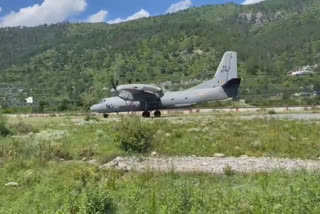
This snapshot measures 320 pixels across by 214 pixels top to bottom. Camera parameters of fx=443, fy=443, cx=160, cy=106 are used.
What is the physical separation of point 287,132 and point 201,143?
560 cm

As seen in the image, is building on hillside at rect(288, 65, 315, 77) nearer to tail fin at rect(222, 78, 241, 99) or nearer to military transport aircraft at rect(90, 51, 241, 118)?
military transport aircraft at rect(90, 51, 241, 118)

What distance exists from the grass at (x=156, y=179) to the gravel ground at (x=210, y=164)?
0.89 m

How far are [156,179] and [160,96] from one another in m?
29.9

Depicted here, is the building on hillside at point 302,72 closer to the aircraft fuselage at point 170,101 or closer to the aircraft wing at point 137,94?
the aircraft fuselage at point 170,101

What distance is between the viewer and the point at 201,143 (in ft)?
60.0

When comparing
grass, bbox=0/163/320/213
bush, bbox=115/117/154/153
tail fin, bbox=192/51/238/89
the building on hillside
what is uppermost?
the building on hillside

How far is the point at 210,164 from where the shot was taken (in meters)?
14.1

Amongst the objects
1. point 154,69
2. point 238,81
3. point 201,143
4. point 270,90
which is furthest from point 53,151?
point 154,69

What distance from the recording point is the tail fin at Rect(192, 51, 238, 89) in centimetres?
4209

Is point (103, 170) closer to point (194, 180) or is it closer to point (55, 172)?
point (55, 172)

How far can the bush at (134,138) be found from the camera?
17641mm

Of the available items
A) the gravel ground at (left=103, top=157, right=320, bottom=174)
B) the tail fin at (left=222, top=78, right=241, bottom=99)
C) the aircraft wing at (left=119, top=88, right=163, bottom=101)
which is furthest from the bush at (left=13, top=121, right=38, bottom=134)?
the tail fin at (left=222, top=78, right=241, bottom=99)

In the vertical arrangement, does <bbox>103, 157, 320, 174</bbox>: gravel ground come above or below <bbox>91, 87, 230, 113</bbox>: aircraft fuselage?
below

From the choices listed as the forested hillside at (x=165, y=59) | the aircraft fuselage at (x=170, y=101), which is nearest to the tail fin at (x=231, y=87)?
the aircraft fuselage at (x=170, y=101)
